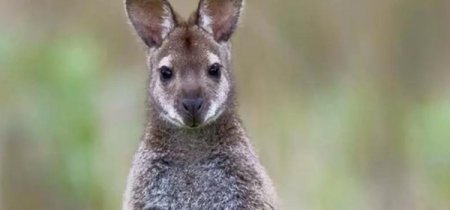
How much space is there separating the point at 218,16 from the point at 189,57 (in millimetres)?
270

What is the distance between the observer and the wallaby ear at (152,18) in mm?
7133

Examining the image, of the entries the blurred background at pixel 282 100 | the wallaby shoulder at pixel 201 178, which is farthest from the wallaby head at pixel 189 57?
the blurred background at pixel 282 100

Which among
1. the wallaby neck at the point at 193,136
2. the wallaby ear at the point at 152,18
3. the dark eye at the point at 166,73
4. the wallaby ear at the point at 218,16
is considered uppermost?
the wallaby ear at the point at 218,16

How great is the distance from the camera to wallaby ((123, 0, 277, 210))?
7090mm

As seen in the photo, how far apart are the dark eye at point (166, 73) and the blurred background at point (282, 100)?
1.83m

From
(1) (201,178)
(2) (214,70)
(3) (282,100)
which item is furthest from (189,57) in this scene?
(3) (282,100)

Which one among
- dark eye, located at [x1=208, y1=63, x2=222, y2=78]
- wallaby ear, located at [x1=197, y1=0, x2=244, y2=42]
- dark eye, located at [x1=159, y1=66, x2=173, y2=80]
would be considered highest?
wallaby ear, located at [x1=197, y1=0, x2=244, y2=42]

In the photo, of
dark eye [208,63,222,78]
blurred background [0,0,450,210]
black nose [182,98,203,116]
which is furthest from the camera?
blurred background [0,0,450,210]

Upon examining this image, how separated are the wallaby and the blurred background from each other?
1.67 m

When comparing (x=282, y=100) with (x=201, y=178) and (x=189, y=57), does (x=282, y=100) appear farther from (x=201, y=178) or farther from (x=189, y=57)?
(x=189, y=57)

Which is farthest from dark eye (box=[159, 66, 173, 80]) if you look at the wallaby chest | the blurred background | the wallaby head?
the blurred background

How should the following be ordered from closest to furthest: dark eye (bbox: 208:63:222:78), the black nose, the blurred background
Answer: the black nose → dark eye (bbox: 208:63:222:78) → the blurred background

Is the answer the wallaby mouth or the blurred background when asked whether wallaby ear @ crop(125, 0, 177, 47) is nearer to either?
the wallaby mouth

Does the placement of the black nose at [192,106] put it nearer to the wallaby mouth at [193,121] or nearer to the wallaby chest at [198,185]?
the wallaby mouth at [193,121]
